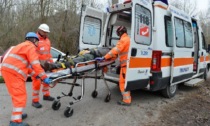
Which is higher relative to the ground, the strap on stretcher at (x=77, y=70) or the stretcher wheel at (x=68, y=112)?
the strap on stretcher at (x=77, y=70)

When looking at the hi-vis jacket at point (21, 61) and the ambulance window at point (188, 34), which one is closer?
the hi-vis jacket at point (21, 61)

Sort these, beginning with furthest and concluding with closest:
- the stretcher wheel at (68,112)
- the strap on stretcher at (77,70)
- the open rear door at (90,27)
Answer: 1. the open rear door at (90,27)
2. the stretcher wheel at (68,112)
3. the strap on stretcher at (77,70)

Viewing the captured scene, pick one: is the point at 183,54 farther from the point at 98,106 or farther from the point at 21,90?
the point at 21,90

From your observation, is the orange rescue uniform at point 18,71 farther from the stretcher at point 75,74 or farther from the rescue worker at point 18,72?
the stretcher at point 75,74

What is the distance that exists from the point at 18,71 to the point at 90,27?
10.0 feet

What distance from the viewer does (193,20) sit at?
710cm

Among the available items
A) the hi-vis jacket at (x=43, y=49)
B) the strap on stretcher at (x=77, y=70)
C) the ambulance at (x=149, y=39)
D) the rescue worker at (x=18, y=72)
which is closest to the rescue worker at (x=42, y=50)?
the hi-vis jacket at (x=43, y=49)

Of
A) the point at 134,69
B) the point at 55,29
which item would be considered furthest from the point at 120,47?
the point at 55,29

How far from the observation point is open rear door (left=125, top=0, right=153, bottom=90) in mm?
4508

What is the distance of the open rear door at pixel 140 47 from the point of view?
451 centimetres

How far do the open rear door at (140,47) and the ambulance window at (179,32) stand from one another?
1.00 meters

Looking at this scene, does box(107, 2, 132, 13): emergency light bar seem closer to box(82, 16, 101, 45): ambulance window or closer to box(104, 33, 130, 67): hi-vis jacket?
box(82, 16, 101, 45): ambulance window

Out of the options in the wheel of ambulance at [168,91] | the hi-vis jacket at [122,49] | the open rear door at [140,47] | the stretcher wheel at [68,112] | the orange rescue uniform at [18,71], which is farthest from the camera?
the wheel of ambulance at [168,91]

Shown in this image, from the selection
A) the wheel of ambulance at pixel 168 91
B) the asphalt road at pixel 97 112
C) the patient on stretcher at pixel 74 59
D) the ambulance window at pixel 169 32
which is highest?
the ambulance window at pixel 169 32
